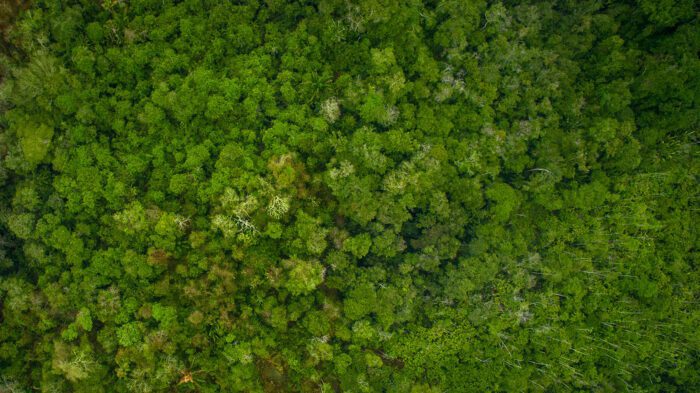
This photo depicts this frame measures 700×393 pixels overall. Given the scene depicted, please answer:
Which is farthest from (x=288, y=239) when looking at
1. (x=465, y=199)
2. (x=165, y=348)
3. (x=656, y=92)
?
(x=656, y=92)

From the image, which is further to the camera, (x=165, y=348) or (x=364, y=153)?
(x=364, y=153)

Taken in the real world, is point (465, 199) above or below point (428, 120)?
below

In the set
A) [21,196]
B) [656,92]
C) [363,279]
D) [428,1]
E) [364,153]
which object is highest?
[428,1]

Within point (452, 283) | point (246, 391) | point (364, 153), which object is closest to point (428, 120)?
point (364, 153)

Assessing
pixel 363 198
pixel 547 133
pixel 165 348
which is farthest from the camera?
pixel 547 133

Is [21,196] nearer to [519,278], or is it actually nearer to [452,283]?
[452,283]

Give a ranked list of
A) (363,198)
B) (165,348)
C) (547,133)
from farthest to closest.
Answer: (547,133)
(363,198)
(165,348)
